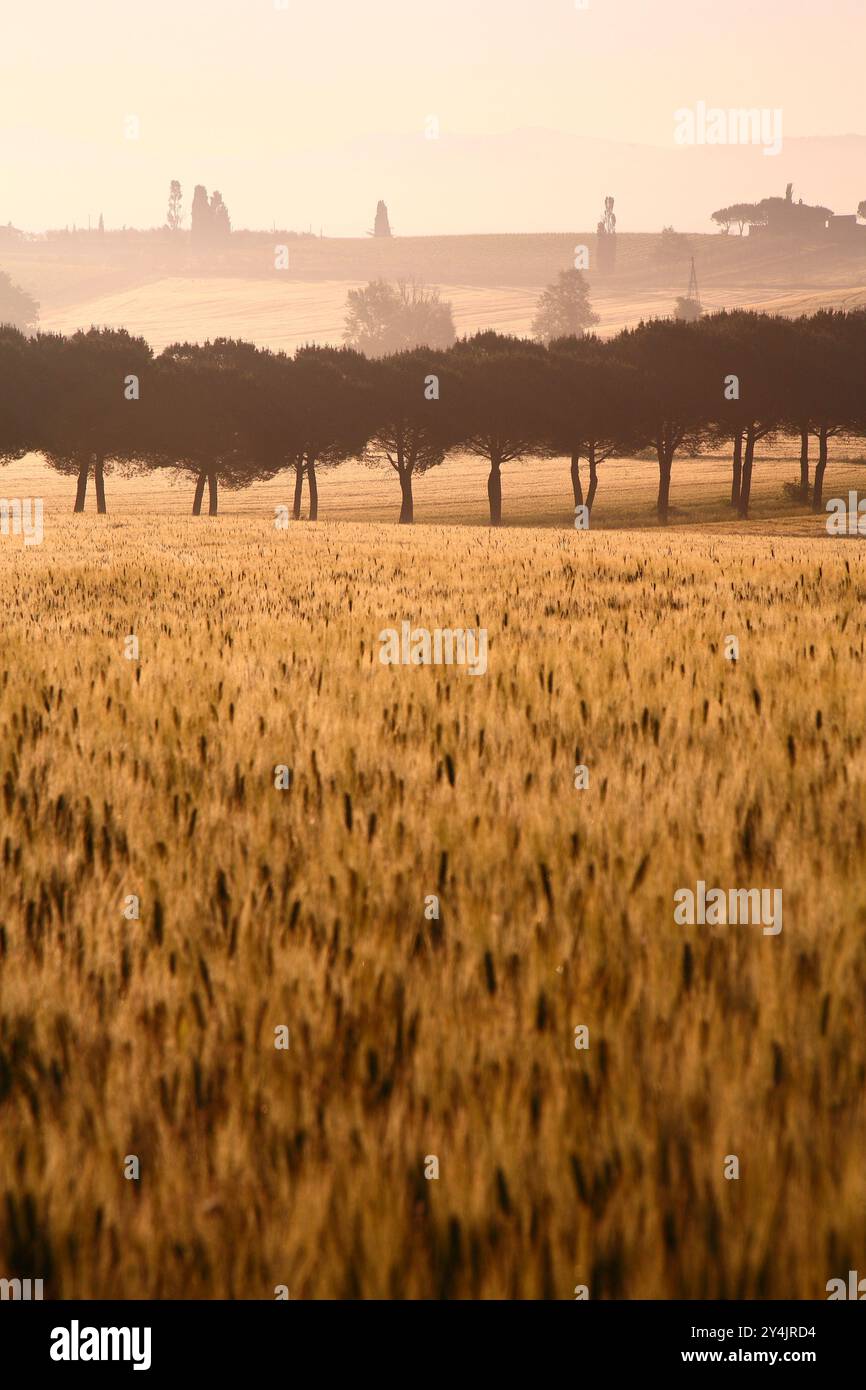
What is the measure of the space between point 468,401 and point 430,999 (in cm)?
7307

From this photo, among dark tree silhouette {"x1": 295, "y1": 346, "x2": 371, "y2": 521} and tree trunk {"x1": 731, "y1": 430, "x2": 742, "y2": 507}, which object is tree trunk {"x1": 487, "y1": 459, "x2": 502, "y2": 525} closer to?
dark tree silhouette {"x1": 295, "y1": 346, "x2": 371, "y2": 521}

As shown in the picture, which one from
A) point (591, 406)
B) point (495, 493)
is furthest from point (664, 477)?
point (495, 493)

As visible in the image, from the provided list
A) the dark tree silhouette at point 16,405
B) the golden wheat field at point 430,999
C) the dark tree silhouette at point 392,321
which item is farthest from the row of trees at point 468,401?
the dark tree silhouette at point 392,321

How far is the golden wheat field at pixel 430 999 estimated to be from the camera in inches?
79.4

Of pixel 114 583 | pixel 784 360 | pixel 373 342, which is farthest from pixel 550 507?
pixel 373 342

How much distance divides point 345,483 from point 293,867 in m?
107

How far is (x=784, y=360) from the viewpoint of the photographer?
75125 mm

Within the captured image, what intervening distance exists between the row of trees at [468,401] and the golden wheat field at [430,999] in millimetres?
67027

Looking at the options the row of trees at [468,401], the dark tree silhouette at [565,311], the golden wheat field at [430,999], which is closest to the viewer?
the golden wheat field at [430,999]

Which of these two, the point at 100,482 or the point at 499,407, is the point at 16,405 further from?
the point at 499,407

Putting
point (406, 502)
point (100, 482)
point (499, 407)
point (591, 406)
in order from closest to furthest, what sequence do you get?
1. point (100, 482)
2. point (499, 407)
3. point (406, 502)
4. point (591, 406)

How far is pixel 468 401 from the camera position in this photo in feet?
240

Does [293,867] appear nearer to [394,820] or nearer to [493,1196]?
[394,820]

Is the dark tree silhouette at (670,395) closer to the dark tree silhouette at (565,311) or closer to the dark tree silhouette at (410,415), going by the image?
the dark tree silhouette at (410,415)
